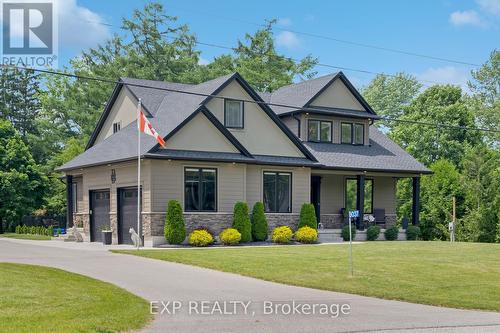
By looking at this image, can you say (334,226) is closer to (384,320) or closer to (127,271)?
(127,271)

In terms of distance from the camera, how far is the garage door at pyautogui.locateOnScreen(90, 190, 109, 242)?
1190 inches

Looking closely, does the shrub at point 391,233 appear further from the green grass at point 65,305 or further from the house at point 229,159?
the green grass at point 65,305

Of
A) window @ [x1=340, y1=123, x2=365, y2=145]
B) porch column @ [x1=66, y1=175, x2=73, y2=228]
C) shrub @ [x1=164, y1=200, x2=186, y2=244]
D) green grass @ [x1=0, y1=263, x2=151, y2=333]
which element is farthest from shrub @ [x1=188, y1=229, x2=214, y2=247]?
green grass @ [x1=0, y1=263, x2=151, y2=333]

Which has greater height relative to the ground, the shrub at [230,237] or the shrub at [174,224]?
the shrub at [174,224]

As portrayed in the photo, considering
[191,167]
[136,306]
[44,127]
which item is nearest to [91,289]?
[136,306]

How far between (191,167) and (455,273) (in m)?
13.2

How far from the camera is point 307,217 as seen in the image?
99.6 ft

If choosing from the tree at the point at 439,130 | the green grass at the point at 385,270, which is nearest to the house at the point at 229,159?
the green grass at the point at 385,270

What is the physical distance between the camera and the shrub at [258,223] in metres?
28.9

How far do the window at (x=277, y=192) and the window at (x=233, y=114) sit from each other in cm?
272

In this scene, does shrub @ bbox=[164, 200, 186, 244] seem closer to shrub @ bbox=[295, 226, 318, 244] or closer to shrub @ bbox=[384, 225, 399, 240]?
shrub @ bbox=[295, 226, 318, 244]

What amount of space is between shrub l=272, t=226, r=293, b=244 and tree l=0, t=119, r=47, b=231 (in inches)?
775

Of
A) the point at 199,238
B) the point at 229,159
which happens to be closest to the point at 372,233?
the point at 229,159

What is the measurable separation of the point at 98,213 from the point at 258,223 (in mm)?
7978
